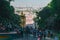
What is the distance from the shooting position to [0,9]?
26500 millimetres

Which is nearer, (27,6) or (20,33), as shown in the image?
(20,33)

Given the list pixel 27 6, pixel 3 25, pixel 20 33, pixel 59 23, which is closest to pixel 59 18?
pixel 59 23

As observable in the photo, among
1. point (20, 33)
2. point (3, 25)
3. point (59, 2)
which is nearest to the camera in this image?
point (59, 2)

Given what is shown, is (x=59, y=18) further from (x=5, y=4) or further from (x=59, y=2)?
(x=5, y=4)

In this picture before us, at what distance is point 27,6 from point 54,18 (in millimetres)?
43547

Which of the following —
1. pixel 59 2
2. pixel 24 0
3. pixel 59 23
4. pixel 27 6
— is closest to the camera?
pixel 59 2

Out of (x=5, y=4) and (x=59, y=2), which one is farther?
(x=5, y=4)

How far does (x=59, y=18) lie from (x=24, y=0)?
51.8 metres

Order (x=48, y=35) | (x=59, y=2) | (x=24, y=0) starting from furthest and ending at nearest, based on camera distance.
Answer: (x=24, y=0), (x=48, y=35), (x=59, y=2)

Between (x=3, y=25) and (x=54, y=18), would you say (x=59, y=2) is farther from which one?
(x=3, y=25)

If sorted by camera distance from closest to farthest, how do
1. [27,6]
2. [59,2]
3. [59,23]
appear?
[59,2]
[59,23]
[27,6]

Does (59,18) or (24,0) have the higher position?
(24,0)

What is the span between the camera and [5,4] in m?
27.6

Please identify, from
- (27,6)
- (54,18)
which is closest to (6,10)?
(54,18)
